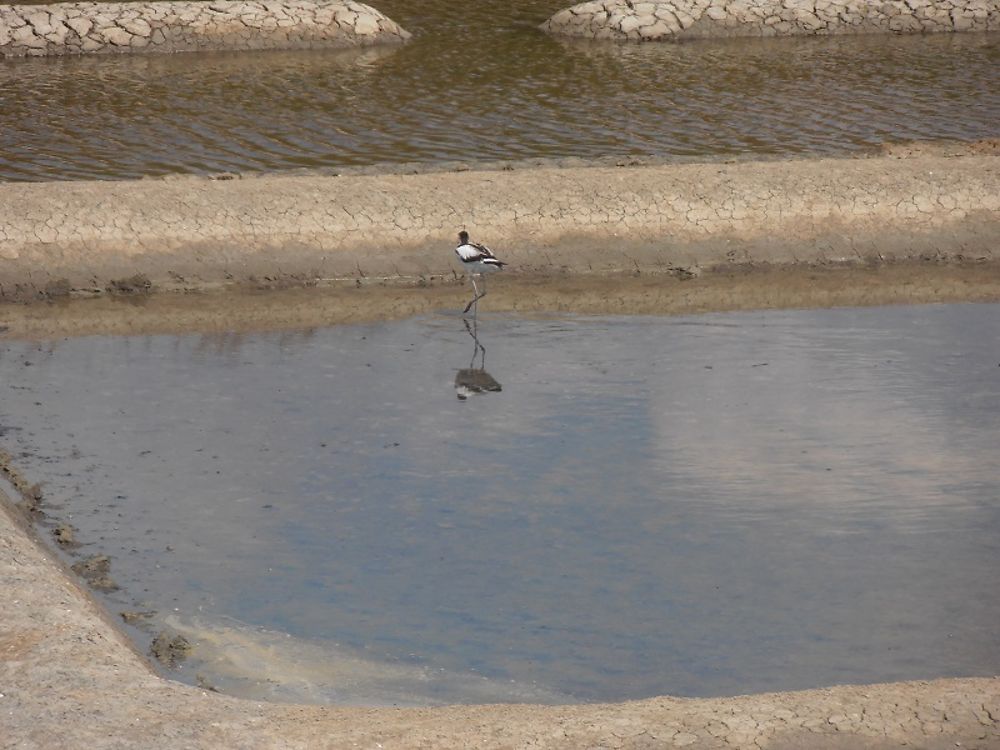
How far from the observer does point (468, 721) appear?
23.9 ft

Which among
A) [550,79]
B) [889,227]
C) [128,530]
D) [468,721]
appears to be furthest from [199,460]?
[550,79]

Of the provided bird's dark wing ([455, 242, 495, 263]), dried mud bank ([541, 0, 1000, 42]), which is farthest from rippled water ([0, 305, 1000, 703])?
dried mud bank ([541, 0, 1000, 42])

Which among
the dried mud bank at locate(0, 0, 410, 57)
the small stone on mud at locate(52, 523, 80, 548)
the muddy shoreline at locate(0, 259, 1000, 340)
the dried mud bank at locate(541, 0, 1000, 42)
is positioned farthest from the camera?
the dried mud bank at locate(541, 0, 1000, 42)

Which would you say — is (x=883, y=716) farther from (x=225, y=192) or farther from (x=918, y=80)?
(x=918, y=80)

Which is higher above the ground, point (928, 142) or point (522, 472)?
point (928, 142)

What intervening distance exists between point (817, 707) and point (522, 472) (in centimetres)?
373

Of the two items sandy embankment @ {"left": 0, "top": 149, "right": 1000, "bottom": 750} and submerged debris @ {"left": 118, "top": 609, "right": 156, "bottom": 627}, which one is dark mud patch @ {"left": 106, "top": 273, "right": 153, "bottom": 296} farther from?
submerged debris @ {"left": 118, "top": 609, "right": 156, "bottom": 627}

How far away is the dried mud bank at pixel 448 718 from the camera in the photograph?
278 inches

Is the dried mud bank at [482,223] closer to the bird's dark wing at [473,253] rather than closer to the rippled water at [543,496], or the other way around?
the bird's dark wing at [473,253]

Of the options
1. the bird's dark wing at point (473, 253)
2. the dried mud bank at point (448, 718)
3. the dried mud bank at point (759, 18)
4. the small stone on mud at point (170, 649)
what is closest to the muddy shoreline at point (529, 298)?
the bird's dark wing at point (473, 253)

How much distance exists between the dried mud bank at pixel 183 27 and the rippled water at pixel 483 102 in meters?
Answer: 0.39

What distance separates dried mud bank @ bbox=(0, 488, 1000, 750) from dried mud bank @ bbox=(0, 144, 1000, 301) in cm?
745

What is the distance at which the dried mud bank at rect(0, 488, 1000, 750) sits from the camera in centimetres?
706

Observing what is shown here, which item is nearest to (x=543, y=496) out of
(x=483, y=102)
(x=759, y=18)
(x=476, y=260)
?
(x=476, y=260)
